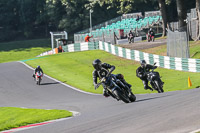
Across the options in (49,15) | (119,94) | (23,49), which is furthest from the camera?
(49,15)

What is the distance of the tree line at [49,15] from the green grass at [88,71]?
31.8 meters

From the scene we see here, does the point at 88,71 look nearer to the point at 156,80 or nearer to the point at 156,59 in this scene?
the point at 156,59

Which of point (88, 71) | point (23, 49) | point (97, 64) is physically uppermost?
point (97, 64)

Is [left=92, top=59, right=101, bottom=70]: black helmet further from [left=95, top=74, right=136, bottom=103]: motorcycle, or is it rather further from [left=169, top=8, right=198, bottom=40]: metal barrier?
[left=169, top=8, right=198, bottom=40]: metal barrier

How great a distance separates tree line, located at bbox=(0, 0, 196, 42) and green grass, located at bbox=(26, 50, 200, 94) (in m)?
31.8

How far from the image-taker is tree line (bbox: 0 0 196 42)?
260 feet

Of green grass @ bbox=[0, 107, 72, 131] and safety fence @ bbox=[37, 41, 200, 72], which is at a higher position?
safety fence @ bbox=[37, 41, 200, 72]

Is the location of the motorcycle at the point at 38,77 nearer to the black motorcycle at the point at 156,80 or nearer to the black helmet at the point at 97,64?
the black motorcycle at the point at 156,80

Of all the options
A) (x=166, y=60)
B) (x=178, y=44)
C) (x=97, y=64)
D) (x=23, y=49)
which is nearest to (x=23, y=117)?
(x=97, y=64)

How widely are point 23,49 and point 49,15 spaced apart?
9.88m

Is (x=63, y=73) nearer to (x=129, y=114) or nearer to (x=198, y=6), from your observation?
(x=198, y=6)

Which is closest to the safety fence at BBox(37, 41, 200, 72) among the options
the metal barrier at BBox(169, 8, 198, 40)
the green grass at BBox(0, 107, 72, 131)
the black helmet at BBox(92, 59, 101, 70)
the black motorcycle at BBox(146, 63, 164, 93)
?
the metal barrier at BBox(169, 8, 198, 40)

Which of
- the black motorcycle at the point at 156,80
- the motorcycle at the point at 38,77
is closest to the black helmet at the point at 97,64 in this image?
Result: the black motorcycle at the point at 156,80

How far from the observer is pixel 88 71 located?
36.3 metres
